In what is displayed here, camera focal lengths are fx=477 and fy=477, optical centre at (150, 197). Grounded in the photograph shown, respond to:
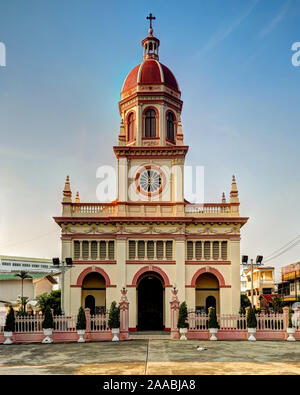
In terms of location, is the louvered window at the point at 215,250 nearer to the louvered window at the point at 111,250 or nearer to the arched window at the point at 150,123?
the louvered window at the point at 111,250

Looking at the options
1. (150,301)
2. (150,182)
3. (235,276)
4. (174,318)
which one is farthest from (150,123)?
(174,318)

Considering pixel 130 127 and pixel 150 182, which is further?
pixel 130 127

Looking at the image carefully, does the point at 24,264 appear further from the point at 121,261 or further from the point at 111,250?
the point at 121,261

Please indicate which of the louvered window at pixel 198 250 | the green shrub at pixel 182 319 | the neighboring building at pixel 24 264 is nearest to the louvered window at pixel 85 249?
the louvered window at pixel 198 250

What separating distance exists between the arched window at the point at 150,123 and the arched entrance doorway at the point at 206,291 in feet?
40.2

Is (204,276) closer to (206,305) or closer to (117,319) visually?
(206,305)

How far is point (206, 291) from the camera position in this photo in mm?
37281

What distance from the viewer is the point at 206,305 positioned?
3700cm

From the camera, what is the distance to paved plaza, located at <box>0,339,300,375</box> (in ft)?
57.0

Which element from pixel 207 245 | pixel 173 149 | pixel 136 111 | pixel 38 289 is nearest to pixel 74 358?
pixel 207 245

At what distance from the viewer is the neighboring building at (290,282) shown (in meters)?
67.3

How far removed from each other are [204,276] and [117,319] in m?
10.2

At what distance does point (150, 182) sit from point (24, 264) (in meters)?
82.6

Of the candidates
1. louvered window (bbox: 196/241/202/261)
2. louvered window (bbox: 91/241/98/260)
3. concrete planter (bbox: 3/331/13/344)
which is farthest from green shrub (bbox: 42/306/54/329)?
louvered window (bbox: 196/241/202/261)
